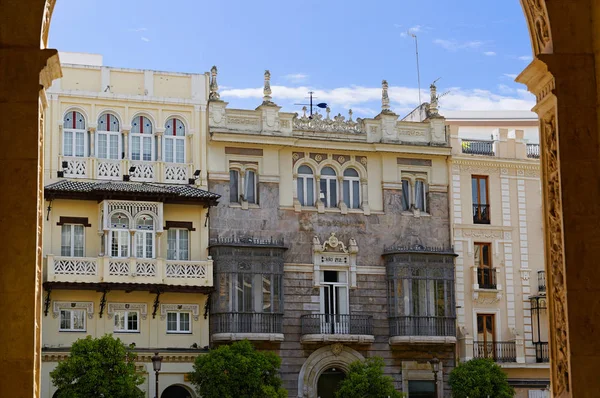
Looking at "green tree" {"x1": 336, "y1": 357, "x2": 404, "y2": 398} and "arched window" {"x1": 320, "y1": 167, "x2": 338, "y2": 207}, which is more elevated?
"arched window" {"x1": 320, "y1": 167, "x2": 338, "y2": 207}

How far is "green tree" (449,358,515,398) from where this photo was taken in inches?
1417

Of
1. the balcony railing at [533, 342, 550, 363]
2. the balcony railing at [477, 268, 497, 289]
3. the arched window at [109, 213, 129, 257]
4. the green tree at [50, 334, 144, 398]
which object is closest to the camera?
the green tree at [50, 334, 144, 398]

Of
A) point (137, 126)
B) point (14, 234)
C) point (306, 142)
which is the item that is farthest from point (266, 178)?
point (14, 234)

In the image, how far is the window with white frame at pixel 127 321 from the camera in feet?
115

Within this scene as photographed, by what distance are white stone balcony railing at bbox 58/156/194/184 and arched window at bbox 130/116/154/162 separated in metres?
0.29

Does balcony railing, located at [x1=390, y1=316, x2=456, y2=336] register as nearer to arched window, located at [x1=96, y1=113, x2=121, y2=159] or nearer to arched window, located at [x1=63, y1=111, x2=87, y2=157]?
arched window, located at [x1=96, y1=113, x2=121, y2=159]

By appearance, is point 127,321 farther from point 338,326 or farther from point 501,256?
point 501,256

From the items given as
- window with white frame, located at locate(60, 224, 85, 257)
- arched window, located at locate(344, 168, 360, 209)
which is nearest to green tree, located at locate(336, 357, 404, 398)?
arched window, located at locate(344, 168, 360, 209)

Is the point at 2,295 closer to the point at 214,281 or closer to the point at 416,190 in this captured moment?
Answer: the point at 214,281

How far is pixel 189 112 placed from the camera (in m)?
36.9

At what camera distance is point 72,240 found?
115 ft

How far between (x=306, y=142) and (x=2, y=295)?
26.8 m

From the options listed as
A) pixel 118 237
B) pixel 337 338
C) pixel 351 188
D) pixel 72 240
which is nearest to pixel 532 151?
pixel 351 188

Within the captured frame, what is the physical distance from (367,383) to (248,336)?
3.68 meters
